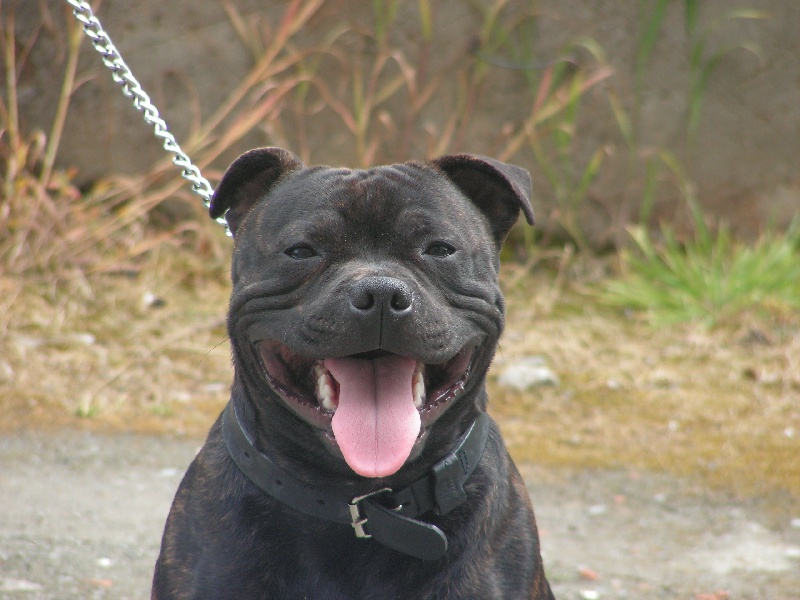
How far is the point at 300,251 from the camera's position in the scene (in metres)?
2.80

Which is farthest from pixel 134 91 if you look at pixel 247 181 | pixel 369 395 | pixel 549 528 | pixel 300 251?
pixel 549 528

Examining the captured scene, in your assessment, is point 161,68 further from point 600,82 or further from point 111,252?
point 600,82

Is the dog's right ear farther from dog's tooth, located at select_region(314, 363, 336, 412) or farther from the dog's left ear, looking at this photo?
dog's tooth, located at select_region(314, 363, 336, 412)

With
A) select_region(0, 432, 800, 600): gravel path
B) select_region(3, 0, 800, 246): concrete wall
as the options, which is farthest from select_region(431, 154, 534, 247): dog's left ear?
select_region(3, 0, 800, 246): concrete wall

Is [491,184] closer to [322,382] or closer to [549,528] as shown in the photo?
[322,382]

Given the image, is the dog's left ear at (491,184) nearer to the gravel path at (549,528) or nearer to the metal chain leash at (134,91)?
the metal chain leash at (134,91)

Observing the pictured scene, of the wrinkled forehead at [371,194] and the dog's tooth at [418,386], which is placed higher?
the wrinkled forehead at [371,194]

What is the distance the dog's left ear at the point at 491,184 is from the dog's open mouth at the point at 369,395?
1.79 feet

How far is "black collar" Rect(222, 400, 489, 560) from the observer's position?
102 inches

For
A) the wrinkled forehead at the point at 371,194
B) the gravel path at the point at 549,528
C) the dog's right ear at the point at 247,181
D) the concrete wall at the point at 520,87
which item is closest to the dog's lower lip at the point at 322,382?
the wrinkled forehead at the point at 371,194

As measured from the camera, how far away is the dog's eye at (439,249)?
2.84 m

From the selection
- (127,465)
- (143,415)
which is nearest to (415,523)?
(127,465)

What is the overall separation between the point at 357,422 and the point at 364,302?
1.01ft

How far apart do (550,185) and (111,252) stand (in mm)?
2954
